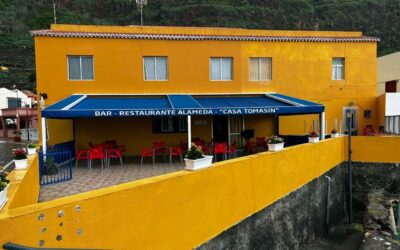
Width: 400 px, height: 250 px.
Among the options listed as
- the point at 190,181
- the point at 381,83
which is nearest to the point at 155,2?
the point at 381,83

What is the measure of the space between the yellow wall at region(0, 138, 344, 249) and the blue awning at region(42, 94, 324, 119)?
16.4 ft

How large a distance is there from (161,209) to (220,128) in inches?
544

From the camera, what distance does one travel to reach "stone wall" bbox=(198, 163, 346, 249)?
8.63 m

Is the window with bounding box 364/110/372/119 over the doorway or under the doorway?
over

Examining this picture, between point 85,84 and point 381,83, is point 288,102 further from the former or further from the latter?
point 381,83

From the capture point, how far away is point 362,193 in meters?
17.1

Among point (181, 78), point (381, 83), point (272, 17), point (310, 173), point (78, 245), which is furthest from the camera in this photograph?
point (272, 17)

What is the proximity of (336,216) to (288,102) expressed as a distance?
20.3 feet

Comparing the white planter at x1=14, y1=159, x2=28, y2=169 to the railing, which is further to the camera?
the railing

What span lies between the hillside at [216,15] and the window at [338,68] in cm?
5963

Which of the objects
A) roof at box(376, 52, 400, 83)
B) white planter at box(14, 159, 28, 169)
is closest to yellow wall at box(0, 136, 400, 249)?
white planter at box(14, 159, 28, 169)

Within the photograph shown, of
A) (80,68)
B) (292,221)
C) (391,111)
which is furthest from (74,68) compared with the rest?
(391,111)

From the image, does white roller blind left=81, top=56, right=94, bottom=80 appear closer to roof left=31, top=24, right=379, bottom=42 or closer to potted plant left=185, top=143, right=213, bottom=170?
roof left=31, top=24, right=379, bottom=42

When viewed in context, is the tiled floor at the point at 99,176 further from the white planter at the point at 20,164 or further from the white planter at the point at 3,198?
the white planter at the point at 3,198
